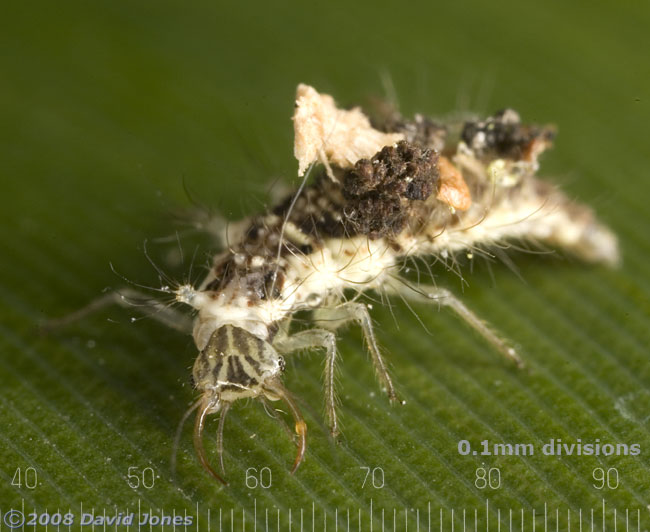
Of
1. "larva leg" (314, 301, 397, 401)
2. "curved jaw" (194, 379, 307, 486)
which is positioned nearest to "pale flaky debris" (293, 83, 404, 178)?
"larva leg" (314, 301, 397, 401)

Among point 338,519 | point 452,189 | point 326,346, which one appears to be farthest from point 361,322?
point 338,519

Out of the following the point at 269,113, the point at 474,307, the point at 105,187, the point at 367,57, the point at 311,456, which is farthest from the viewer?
the point at 367,57

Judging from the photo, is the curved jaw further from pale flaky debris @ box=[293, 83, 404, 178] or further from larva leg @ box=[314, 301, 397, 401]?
pale flaky debris @ box=[293, 83, 404, 178]

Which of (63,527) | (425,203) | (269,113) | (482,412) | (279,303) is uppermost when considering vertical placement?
(269,113)

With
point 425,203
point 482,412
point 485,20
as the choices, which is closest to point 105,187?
point 425,203

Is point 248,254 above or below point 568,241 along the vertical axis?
below

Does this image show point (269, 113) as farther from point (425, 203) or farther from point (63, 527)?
point (63, 527)
